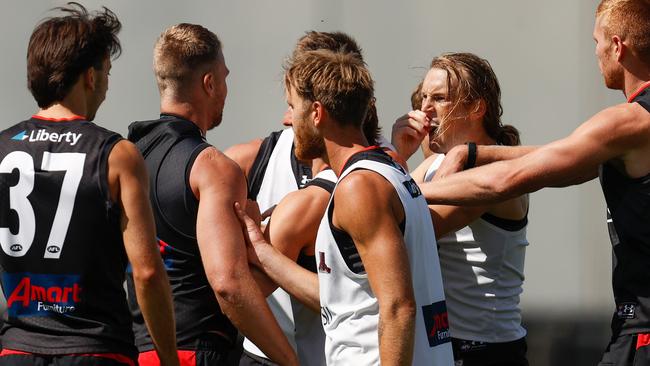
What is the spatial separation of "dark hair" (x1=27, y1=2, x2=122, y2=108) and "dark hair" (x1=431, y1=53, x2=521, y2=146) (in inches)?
58.2

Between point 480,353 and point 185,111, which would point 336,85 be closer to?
point 185,111

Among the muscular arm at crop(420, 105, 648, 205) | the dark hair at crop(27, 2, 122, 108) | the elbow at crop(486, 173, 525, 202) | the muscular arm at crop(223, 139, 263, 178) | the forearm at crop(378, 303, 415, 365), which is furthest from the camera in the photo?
the muscular arm at crop(223, 139, 263, 178)

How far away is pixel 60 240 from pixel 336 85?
3.15ft

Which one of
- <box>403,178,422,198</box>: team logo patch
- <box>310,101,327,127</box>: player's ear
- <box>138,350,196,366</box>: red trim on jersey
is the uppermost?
<box>310,101,327,127</box>: player's ear

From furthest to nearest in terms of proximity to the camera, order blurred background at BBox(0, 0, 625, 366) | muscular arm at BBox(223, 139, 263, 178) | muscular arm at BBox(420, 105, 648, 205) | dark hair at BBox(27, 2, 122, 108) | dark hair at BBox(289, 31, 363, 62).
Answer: blurred background at BBox(0, 0, 625, 366) → dark hair at BBox(289, 31, 363, 62) → muscular arm at BBox(223, 139, 263, 178) → muscular arm at BBox(420, 105, 648, 205) → dark hair at BBox(27, 2, 122, 108)

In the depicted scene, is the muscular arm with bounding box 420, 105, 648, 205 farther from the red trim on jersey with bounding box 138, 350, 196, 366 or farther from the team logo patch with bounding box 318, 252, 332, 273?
the red trim on jersey with bounding box 138, 350, 196, 366

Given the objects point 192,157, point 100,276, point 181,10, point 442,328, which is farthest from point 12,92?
point 442,328

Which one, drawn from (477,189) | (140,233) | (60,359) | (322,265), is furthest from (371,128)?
(60,359)

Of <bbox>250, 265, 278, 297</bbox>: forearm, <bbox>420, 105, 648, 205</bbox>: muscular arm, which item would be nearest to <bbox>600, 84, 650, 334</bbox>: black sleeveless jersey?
<bbox>420, 105, 648, 205</bbox>: muscular arm

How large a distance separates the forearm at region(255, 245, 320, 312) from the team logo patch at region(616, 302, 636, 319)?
3.32ft

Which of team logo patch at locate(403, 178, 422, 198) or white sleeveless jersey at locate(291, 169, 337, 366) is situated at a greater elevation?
team logo patch at locate(403, 178, 422, 198)

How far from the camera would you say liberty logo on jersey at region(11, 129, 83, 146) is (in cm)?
352

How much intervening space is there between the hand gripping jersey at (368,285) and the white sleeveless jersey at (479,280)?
83cm

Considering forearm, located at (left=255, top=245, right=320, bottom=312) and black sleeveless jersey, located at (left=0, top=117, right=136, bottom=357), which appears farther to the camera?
forearm, located at (left=255, top=245, right=320, bottom=312)
